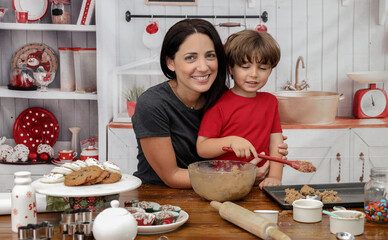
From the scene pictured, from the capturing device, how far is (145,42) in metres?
3.60

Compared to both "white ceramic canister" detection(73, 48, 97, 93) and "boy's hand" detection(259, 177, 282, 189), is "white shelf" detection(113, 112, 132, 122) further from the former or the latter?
"boy's hand" detection(259, 177, 282, 189)

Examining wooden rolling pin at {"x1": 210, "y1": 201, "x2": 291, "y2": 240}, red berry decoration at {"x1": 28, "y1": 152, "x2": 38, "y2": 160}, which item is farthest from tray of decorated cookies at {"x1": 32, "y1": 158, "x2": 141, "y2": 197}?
red berry decoration at {"x1": 28, "y1": 152, "x2": 38, "y2": 160}

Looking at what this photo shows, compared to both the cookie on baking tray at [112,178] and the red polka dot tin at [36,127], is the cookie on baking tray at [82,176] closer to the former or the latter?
the cookie on baking tray at [112,178]

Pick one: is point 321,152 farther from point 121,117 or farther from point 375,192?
point 375,192

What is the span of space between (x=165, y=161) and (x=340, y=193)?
0.59 m

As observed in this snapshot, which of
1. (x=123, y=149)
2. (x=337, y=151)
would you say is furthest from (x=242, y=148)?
(x=337, y=151)

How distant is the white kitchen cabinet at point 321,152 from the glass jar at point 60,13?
5.45 ft

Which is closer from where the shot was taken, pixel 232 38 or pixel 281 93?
pixel 232 38

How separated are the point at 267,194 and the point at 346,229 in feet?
1.29

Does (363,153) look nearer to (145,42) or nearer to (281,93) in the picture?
(281,93)

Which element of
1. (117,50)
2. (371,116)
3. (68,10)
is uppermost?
(68,10)

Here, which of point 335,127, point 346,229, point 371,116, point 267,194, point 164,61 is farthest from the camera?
point 371,116

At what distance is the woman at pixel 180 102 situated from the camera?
177 centimetres

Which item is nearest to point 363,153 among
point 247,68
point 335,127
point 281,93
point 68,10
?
point 335,127
